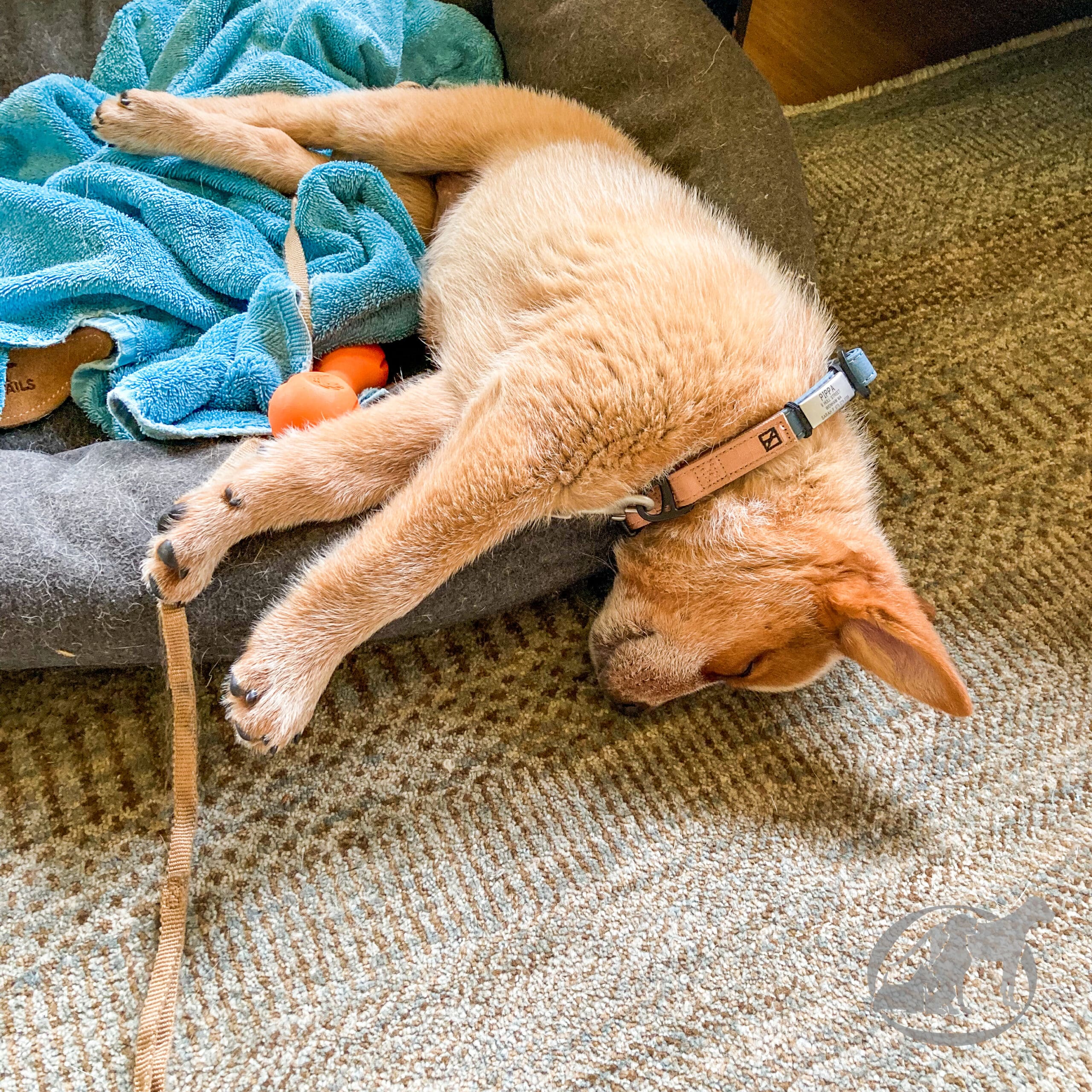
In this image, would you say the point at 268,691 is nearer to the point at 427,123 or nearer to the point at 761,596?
the point at 761,596

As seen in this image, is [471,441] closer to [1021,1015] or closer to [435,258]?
[435,258]

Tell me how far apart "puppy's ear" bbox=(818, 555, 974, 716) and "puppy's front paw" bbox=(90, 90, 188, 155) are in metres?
1.84

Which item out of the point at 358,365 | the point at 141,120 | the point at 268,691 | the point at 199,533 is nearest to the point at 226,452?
the point at 199,533

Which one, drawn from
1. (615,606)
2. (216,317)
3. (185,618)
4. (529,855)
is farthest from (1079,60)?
(185,618)

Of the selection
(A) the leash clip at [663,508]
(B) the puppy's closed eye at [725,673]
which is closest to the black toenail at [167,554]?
(A) the leash clip at [663,508]

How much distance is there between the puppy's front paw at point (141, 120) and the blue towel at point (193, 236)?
0.18 ft

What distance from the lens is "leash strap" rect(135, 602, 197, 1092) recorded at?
133 centimetres

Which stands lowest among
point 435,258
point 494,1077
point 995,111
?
point 494,1077

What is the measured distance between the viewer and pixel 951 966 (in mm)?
1417

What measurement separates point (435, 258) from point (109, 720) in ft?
4.27

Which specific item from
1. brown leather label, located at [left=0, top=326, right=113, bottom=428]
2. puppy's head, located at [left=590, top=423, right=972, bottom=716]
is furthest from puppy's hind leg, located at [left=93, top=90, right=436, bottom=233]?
puppy's head, located at [left=590, top=423, right=972, bottom=716]

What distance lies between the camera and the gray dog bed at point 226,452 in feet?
4.66

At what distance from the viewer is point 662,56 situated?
6.61 feet

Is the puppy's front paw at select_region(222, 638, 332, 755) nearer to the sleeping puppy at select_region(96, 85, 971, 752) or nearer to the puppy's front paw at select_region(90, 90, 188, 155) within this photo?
the sleeping puppy at select_region(96, 85, 971, 752)
